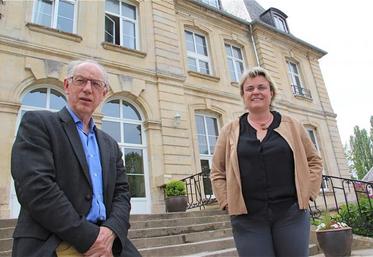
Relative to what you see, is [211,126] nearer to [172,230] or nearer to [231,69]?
[231,69]

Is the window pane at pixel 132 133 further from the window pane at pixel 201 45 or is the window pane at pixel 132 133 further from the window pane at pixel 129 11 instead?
the window pane at pixel 201 45

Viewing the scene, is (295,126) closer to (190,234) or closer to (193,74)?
(190,234)

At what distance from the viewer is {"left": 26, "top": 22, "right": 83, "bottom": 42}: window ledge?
7602 millimetres

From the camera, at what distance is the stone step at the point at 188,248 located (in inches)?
173

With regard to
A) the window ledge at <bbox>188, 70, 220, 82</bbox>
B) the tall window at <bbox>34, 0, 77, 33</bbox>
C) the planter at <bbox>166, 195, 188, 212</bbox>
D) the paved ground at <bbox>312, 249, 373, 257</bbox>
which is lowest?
the paved ground at <bbox>312, 249, 373, 257</bbox>

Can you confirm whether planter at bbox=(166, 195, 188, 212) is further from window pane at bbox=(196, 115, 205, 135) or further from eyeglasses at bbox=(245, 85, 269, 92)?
eyeglasses at bbox=(245, 85, 269, 92)

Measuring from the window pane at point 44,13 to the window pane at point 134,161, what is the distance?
3.91 m

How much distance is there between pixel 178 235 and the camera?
16.6 feet

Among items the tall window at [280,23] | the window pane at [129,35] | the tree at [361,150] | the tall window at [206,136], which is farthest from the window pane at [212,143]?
the tree at [361,150]

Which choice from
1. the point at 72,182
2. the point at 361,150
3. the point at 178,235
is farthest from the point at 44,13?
the point at 361,150

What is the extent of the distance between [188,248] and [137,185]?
11.8 feet

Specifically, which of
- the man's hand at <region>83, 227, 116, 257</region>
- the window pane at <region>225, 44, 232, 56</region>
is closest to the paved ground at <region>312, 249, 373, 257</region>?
the man's hand at <region>83, 227, 116, 257</region>

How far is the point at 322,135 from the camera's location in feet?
44.3

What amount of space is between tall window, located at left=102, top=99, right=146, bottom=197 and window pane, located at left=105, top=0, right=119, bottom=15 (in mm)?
2971
